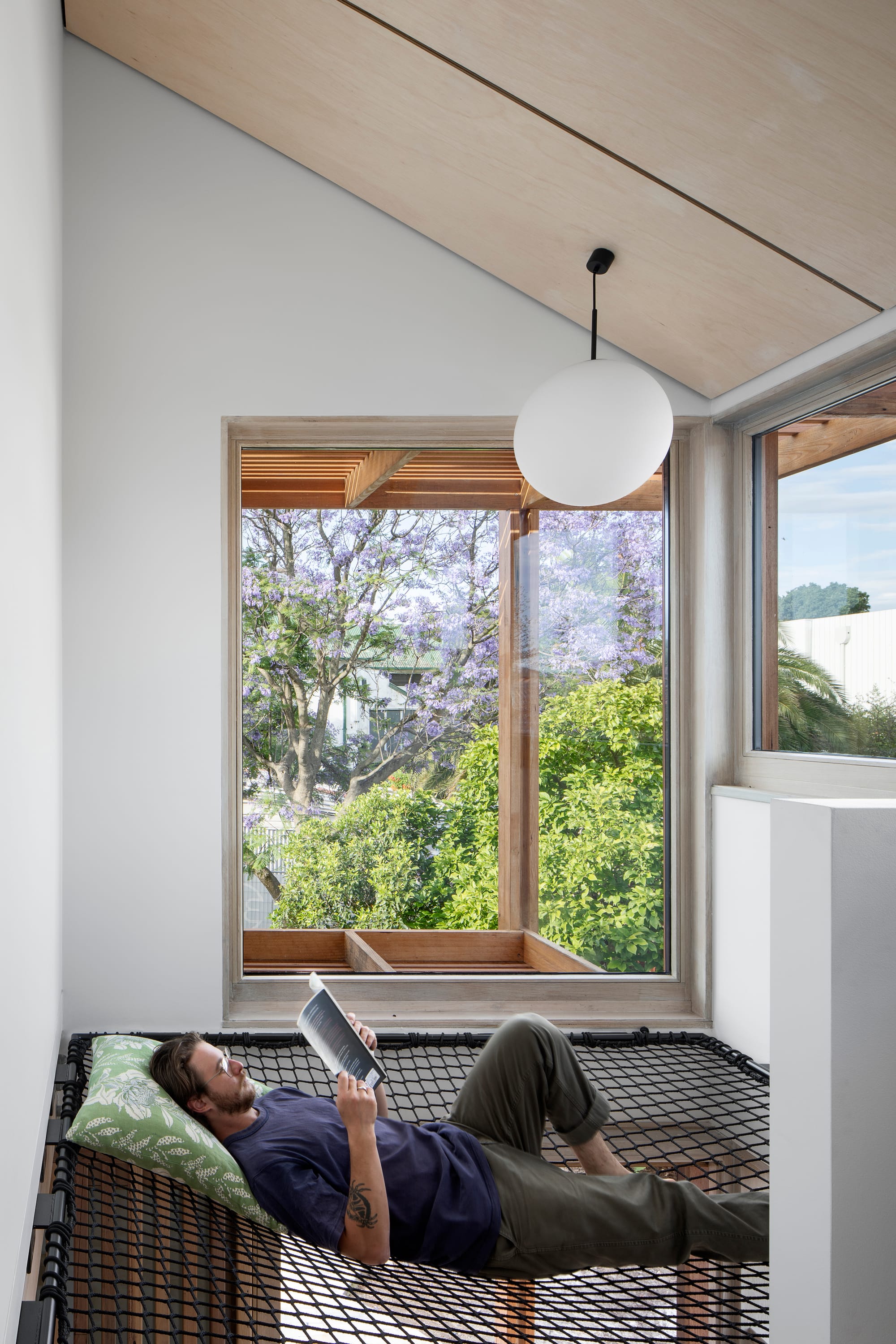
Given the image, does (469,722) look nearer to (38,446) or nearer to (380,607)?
(380,607)

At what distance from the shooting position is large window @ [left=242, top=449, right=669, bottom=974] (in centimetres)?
283

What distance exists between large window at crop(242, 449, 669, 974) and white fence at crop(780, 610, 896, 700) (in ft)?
1.87

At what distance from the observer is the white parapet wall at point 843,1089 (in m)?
1.26

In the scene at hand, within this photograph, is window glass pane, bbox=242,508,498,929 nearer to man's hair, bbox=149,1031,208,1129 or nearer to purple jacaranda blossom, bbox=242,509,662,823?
purple jacaranda blossom, bbox=242,509,662,823

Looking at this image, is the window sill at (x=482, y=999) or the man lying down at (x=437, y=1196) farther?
the window sill at (x=482, y=999)

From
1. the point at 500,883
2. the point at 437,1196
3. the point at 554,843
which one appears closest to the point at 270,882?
the point at 500,883

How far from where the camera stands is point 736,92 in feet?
5.75

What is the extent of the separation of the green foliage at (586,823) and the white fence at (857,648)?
1.96 ft

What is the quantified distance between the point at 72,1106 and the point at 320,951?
33.8 inches

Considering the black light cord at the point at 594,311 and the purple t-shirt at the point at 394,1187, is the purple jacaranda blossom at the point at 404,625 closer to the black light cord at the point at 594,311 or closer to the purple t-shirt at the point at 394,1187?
the black light cord at the point at 594,311

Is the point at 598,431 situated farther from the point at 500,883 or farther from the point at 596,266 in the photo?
the point at 500,883

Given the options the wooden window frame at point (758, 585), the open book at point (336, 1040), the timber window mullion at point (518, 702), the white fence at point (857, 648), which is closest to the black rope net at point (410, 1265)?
the open book at point (336, 1040)

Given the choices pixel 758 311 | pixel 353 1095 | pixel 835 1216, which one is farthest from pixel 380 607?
pixel 835 1216

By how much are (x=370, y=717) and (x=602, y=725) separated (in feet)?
2.35
